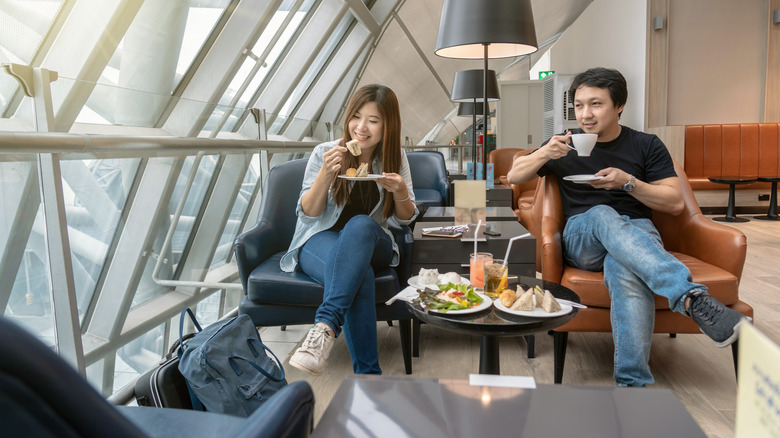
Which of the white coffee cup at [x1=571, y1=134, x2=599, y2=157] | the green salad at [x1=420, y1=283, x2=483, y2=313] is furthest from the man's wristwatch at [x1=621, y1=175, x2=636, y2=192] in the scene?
the green salad at [x1=420, y1=283, x2=483, y2=313]

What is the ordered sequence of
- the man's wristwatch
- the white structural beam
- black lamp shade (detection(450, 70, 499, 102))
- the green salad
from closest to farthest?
the green salad → the man's wristwatch → the white structural beam → black lamp shade (detection(450, 70, 499, 102))

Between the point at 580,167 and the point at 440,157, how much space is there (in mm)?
2433

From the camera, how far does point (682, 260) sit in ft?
7.41

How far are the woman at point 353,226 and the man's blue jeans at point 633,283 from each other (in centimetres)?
83

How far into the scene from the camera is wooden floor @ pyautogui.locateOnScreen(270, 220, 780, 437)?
198cm

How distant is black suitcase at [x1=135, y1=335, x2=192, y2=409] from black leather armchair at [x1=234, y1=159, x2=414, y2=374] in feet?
2.01

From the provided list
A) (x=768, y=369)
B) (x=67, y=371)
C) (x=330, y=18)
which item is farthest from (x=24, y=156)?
(x=330, y=18)

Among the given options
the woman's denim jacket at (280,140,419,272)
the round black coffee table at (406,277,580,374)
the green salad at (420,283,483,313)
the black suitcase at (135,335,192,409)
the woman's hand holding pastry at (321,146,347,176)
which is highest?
the woman's hand holding pastry at (321,146,347,176)

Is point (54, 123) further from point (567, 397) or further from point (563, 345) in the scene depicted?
point (563, 345)

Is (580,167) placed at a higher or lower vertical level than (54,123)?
lower

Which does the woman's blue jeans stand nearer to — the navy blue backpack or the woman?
the woman

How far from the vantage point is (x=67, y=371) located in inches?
16.3

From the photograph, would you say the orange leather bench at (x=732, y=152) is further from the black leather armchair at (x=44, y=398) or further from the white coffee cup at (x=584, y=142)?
the black leather armchair at (x=44, y=398)

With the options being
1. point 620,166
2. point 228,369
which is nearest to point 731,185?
point 620,166
